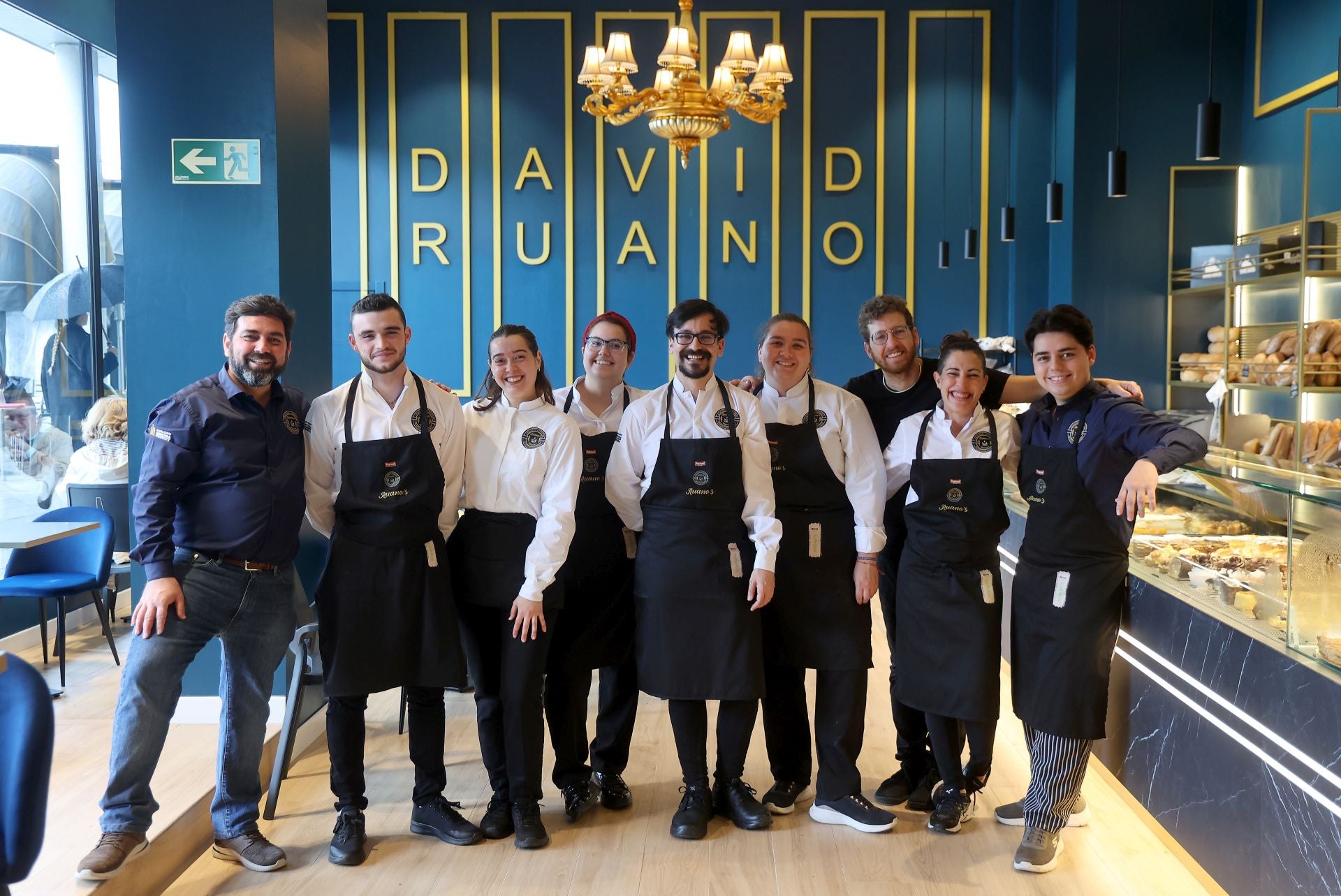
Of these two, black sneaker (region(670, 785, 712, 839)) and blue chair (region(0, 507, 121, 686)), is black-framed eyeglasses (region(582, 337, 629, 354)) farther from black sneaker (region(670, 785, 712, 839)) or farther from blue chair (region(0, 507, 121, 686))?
blue chair (region(0, 507, 121, 686))

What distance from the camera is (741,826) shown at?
3.49 m

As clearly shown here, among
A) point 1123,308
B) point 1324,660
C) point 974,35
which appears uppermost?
point 974,35

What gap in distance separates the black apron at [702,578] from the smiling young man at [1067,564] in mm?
826

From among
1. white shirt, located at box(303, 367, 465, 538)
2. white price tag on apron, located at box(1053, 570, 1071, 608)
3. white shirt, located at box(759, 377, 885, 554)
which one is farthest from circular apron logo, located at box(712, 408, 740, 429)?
white price tag on apron, located at box(1053, 570, 1071, 608)

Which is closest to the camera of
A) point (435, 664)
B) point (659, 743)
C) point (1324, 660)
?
point (1324, 660)

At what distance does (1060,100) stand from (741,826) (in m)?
6.62

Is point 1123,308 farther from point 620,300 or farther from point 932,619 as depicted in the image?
point 932,619

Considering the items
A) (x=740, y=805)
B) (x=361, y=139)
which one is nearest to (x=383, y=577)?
(x=740, y=805)

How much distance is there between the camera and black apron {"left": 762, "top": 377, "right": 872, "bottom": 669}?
3.44 m

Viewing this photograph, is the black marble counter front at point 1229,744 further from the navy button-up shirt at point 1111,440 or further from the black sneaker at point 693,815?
the black sneaker at point 693,815

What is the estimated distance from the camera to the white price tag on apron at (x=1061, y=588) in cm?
312

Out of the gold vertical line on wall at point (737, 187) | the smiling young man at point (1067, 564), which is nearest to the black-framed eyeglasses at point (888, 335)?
the smiling young man at point (1067, 564)

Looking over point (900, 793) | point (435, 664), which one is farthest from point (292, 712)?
point (900, 793)

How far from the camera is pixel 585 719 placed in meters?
3.66
